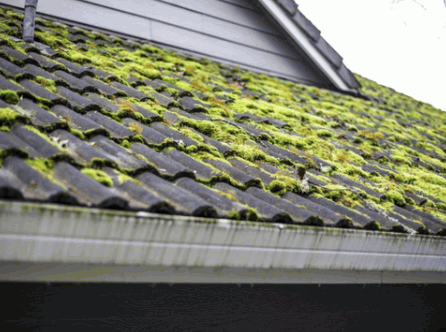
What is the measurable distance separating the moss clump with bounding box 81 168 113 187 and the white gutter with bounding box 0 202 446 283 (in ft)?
0.82

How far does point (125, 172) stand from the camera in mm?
1980

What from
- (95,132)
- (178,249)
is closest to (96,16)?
(95,132)

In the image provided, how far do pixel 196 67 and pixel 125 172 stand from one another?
11.2 feet

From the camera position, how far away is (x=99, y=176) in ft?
5.80

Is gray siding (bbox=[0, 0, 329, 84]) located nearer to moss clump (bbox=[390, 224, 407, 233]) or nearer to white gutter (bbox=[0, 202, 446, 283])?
moss clump (bbox=[390, 224, 407, 233])

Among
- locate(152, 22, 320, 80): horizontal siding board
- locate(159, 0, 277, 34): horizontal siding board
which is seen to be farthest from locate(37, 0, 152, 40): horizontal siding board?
locate(159, 0, 277, 34): horizontal siding board

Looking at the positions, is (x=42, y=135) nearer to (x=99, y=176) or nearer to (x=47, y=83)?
(x=99, y=176)

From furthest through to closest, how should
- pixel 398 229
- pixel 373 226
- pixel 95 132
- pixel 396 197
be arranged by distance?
pixel 396 197 → pixel 398 229 → pixel 373 226 → pixel 95 132

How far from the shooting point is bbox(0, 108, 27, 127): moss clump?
1.96 metres

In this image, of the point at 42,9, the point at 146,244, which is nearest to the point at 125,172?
the point at 146,244

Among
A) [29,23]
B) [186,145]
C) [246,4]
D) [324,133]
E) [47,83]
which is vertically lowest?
[186,145]

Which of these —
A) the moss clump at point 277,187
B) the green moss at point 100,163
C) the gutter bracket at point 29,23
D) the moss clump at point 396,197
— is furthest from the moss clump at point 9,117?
the moss clump at point 396,197
